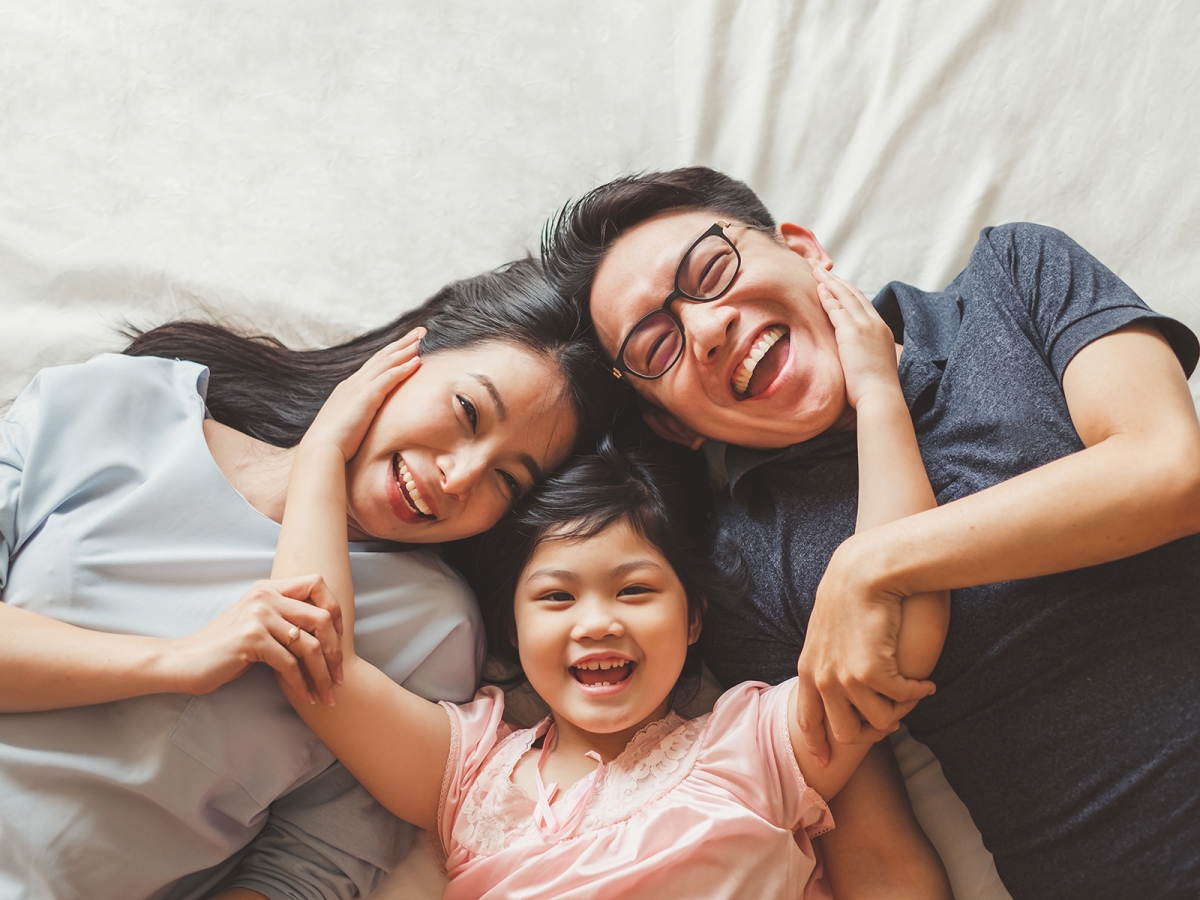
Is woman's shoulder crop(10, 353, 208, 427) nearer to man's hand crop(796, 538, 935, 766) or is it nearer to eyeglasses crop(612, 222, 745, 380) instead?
eyeglasses crop(612, 222, 745, 380)

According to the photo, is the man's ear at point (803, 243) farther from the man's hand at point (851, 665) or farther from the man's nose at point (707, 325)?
the man's hand at point (851, 665)

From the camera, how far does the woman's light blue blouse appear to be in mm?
1266

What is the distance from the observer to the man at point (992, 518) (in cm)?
122

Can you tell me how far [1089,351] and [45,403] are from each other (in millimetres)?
1549

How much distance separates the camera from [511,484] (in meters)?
1.54

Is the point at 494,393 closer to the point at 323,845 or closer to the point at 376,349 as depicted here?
the point at 376,349

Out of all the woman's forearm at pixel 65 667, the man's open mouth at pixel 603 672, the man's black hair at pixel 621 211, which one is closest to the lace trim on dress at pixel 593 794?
the man's open mouth at pixel 603 672

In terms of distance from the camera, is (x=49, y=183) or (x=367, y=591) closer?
(x=367, y=591)

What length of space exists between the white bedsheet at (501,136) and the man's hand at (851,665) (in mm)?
798

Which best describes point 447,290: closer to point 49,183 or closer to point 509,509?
point 509,509

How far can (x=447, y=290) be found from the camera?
175 centimetres

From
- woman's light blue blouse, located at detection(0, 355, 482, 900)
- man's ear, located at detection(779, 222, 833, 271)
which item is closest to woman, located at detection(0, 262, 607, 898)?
woman's light blue blouse, located at detection(0, 355, 482, 900)

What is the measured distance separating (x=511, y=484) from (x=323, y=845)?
62 cm

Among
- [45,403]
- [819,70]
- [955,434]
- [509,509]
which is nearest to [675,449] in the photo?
[509,509]
